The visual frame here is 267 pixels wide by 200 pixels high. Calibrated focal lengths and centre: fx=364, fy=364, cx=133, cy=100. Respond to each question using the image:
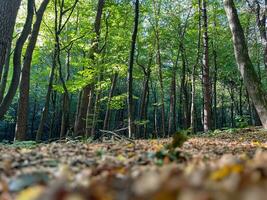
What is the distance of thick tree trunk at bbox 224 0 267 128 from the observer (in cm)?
833

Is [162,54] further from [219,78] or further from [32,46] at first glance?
[32,46]

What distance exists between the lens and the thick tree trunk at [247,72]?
27.3 ft

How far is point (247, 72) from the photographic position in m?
8.49

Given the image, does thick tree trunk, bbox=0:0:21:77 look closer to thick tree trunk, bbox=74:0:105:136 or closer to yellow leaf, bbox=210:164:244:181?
thick tree trunk, bbox=74:0:105:136

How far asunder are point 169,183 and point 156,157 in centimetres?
189

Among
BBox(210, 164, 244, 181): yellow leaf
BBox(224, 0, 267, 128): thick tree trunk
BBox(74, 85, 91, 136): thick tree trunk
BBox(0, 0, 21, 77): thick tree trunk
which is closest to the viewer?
BBox(210, 164, 244, 181): yellow leaf

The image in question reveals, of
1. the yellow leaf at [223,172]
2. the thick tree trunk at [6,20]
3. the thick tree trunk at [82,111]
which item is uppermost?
the thick tree trunk at [6,20]

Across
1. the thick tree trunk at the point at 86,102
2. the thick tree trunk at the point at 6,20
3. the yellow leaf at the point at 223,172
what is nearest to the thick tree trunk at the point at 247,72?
the thick tree trunk at the point at 6,20

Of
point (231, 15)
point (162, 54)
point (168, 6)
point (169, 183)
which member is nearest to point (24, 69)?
point (231, 15)

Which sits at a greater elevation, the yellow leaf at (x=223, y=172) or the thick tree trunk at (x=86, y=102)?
the thick tree trunk at (x=86, y=102)

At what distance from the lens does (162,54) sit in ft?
94.2

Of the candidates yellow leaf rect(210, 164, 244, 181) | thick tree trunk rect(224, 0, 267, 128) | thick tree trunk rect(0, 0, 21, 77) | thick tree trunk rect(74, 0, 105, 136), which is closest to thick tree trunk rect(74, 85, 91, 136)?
thick tree trunk rect(74, 0, 105, 136)

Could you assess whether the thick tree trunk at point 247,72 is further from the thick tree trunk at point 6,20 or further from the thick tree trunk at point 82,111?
the thick tree trunk at point 82,111

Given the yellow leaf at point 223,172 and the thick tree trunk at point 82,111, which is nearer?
the yellow leaf at point 223,172
